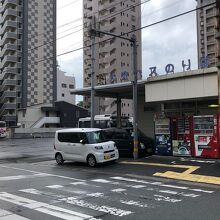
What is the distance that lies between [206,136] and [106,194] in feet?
32.7

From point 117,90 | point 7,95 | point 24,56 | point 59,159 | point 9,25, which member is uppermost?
point 9,25

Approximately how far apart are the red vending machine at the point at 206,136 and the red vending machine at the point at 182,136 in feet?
1.15

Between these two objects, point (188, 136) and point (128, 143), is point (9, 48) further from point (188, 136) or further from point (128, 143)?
point (188, 136)

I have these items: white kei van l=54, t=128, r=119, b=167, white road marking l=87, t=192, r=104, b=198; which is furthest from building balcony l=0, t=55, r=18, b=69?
white road marking l=87, t=192, r=104, b=198

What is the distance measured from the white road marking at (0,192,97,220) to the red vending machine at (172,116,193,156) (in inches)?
466

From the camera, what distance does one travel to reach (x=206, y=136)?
2009 cm

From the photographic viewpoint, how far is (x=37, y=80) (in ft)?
261

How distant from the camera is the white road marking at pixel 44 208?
874 cm

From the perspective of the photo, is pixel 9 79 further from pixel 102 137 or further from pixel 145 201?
pixel 145 201

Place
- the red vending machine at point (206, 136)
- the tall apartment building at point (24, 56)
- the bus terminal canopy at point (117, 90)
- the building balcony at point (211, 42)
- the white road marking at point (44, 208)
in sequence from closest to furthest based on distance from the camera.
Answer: the white road marking at point (44, 208)
the red vending machine at point (206, 136)
the bus terminal canopy at point (117, 90)
the tall apartment building at point (24, 56)
the building balcony at point (211, 42)

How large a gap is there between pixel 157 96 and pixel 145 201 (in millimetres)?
12766

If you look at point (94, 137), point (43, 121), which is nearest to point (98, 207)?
point (94, 137)

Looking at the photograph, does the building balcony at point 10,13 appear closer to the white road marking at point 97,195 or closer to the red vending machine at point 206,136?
the red vending machine at point 206,136

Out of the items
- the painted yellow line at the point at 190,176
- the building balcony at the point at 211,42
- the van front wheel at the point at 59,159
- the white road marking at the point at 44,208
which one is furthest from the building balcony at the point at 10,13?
the white road marking at the point at 44,208
